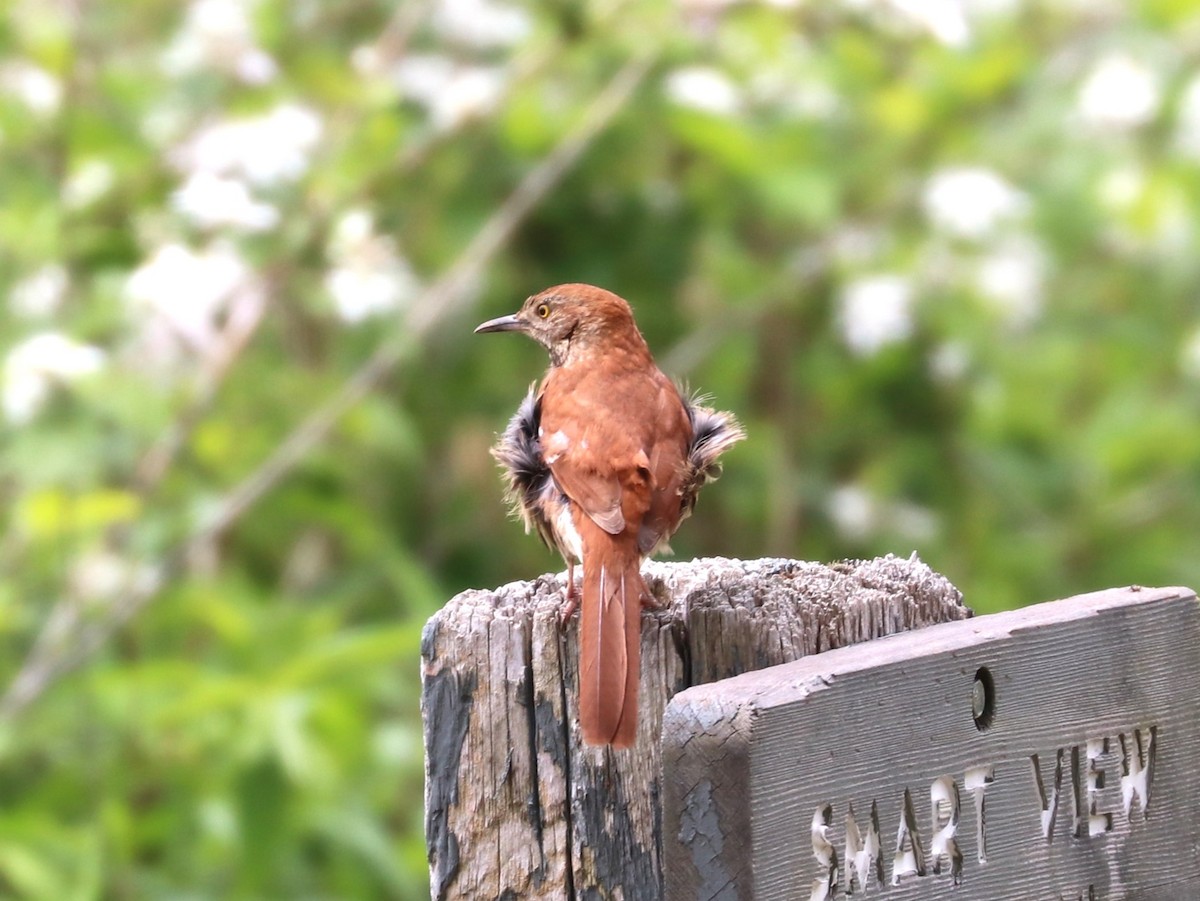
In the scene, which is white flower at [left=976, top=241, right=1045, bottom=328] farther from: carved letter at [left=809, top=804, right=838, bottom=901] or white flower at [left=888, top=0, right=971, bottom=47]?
carved letter at [left=809, top=804, right=838, bottom=901]

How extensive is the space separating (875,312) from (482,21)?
54.8 inches

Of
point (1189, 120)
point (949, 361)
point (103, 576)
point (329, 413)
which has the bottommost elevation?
point (103, 576)

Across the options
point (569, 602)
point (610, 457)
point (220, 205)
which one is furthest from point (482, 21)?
point (569, 602)

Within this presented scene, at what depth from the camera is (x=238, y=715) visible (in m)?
3.86

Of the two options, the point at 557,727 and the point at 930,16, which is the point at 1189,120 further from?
the point at 557,727

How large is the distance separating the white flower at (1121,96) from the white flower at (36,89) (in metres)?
3.00

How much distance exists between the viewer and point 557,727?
1.96 m

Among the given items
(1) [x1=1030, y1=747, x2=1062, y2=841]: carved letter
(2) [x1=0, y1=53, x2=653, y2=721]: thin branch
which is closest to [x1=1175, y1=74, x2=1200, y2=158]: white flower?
(2) [x1=0, y1=53, x2=653, y2=721]: thin branch

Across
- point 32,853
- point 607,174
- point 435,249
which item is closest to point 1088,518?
point 607,174

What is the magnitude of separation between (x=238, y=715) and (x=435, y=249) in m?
1.59

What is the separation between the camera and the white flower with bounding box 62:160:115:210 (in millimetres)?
4188

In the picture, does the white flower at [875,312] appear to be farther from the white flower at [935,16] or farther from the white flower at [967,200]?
the white flower at [935,16]

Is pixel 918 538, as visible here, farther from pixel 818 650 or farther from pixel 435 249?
pixel 818 650

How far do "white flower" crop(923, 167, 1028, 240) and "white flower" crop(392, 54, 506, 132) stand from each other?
4.30ft
